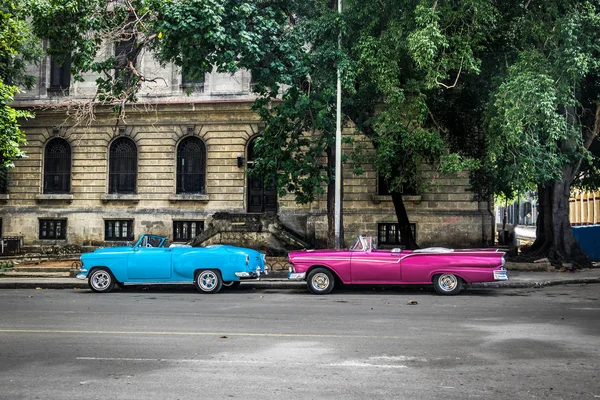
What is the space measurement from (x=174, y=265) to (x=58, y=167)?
59.4 ft

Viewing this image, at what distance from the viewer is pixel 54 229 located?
30.2m

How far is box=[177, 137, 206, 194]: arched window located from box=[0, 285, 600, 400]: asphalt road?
633 inches

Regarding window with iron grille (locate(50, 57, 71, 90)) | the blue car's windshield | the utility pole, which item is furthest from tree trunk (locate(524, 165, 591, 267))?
window with iron grille (locate(50, 57, 71, 90))

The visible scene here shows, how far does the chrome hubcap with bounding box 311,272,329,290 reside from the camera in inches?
597

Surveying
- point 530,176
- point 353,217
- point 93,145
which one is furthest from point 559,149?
point 93,145

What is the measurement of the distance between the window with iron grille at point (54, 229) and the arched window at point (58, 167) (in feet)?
5.19

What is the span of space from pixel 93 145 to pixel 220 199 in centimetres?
703

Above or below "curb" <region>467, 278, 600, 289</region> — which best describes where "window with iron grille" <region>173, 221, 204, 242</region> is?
above

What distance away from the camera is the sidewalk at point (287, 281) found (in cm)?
1691

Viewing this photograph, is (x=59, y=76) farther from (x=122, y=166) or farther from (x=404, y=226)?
(x=404, y=226)

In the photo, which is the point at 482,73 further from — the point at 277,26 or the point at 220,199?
the point at 220,199

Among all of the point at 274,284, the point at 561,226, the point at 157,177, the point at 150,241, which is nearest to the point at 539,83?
the point at 561,226

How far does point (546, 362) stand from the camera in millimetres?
7344

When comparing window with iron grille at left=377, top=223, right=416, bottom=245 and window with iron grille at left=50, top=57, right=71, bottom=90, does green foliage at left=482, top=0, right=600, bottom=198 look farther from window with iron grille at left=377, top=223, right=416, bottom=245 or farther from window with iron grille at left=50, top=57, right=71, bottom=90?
window with iron grille at left=50, top=57, right=71, bottom=90
